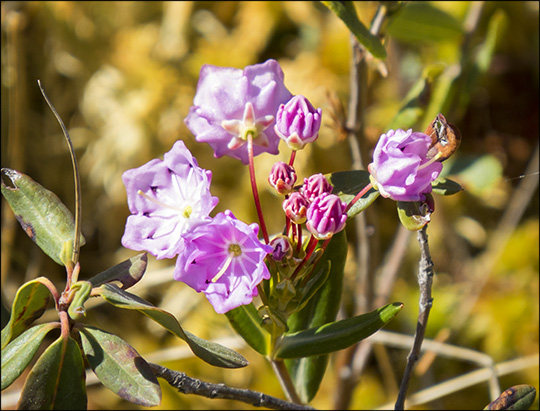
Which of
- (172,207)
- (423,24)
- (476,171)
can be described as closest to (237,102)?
(172,207)

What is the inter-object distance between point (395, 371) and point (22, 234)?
1.29 meters

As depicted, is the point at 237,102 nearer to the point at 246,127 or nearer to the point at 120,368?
the point at 246,127

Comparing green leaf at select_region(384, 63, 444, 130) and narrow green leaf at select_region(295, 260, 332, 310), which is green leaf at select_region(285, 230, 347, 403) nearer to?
narrow green leaf at select_region(295, 260, 332, 310)

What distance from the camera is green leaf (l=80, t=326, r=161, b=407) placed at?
24.1 inches

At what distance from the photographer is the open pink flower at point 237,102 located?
31.7 inches

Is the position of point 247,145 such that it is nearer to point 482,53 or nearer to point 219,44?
point 482,53

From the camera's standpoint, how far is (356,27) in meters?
0.91

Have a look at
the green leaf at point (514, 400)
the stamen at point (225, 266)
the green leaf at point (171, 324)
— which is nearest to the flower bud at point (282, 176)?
the stamen at point (225, 266)

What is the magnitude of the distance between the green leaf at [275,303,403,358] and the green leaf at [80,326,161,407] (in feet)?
0.75

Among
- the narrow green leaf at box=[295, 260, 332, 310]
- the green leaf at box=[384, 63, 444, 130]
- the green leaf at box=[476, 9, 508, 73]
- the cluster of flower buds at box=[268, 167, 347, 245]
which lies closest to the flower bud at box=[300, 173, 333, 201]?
the cluster of flower buds at box=[268, 167, 347, 245]

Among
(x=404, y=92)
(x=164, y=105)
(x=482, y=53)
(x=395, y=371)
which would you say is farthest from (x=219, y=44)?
(x=395, y=371)

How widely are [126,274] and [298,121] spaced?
0.95 feet

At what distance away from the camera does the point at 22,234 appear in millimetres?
1982

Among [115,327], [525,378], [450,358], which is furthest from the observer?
[115,327]
